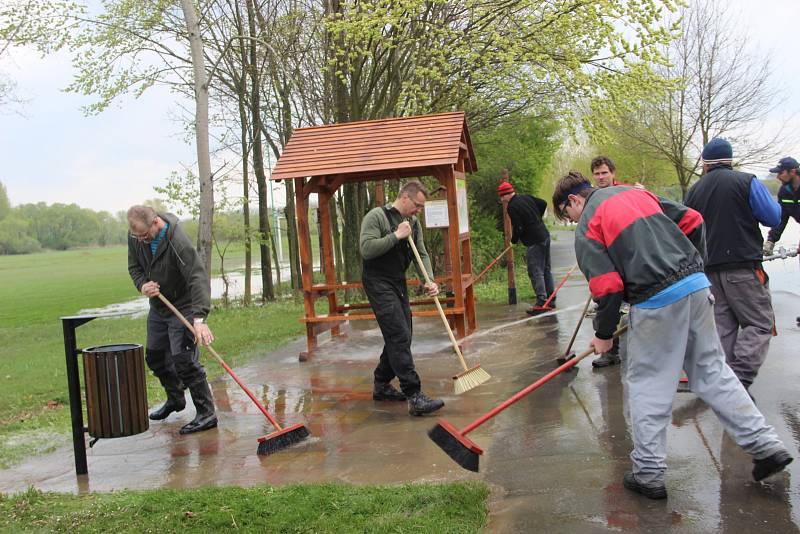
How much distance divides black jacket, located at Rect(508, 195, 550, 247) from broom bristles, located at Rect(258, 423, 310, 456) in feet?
19.5

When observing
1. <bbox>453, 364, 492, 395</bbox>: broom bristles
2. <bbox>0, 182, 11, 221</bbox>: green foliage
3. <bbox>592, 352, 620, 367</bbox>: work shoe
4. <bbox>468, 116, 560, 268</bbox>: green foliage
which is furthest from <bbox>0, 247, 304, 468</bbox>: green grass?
<bbox>0, 182, 11, 221</bbox>: green foliage

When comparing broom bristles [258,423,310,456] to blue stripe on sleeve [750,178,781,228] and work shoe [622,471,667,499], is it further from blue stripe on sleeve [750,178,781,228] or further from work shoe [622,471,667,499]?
blue stripe on sleeve [750,178,781,228]

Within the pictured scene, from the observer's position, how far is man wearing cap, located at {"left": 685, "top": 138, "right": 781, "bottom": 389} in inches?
195

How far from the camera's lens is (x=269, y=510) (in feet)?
12.4

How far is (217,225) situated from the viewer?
20219 mm

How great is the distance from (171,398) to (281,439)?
5.11 ft

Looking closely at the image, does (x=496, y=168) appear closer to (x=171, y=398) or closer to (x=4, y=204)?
(x=171, y=398)

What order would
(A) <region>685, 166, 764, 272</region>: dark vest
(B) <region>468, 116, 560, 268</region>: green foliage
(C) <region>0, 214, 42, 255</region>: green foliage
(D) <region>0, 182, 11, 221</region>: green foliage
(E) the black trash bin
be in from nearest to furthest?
(E) the black trash bin → (A) <region>685, 166, 764, 272</region>: dark vest → (B) <region>468, 116, 560, 268</region>: green foliage → (D) <region>0, 182, 11, 221</region>: green foliage → (C) <region>0, 214, 42, 255</region>: green foliage

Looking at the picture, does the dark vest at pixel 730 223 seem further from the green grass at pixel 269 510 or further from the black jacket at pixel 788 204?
the black jacket at pixel 788 204

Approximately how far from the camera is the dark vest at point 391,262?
588 cm

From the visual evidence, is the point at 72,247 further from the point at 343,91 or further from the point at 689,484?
the point at 689,484

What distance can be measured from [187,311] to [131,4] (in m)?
13.4

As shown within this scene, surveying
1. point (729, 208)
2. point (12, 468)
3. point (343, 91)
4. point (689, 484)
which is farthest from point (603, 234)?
point (343, 91)

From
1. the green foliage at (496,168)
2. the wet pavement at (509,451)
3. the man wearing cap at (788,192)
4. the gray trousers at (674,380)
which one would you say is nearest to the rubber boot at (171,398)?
the wet pavement at (509,451)
